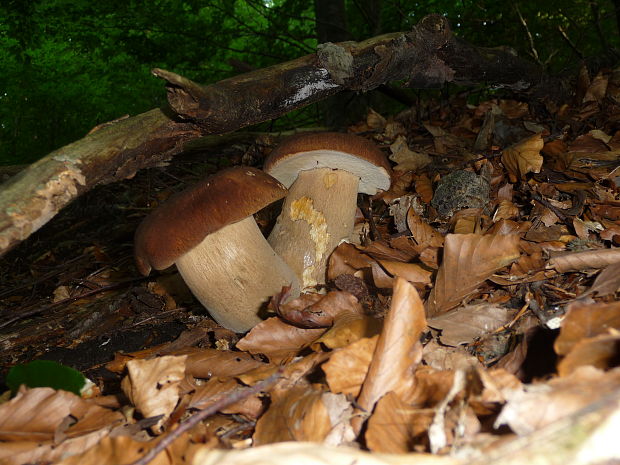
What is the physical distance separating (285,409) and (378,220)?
1.84 m

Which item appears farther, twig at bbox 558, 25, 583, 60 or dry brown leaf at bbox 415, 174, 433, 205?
twig at bbox 558, 25, 583, 60

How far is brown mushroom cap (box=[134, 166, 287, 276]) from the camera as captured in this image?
72.7 inches

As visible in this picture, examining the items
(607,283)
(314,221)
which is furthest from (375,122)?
(607,283)

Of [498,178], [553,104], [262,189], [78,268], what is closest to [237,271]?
[262,189]

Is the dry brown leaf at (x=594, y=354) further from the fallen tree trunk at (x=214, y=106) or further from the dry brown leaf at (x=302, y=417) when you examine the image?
the fallen tree trunk at (x=214, y=106)

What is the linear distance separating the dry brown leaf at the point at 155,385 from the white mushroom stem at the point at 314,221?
1020mm

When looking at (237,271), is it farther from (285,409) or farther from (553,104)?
(553,104)

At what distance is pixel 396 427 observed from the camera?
106cm

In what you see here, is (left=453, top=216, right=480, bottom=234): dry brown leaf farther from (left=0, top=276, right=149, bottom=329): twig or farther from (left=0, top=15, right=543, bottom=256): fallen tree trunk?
(left=0, top=276, right=149, bottom=329): twig

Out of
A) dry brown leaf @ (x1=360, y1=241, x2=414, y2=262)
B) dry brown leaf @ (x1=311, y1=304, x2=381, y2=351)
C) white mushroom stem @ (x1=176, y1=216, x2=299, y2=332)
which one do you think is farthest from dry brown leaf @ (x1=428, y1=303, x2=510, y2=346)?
white mushroom stem @ (x1=176, y1=216, x2=299, y2=332)

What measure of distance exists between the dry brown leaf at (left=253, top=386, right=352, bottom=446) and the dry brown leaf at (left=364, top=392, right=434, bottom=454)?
0.12m

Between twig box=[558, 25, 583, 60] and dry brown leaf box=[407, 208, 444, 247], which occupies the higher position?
twig box=[558, 25, 583, 60]

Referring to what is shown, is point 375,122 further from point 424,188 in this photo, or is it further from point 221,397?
point 221,397

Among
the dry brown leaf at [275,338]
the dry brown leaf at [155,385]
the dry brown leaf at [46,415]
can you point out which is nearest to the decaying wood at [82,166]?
the dry brown leaf at [46,415]
